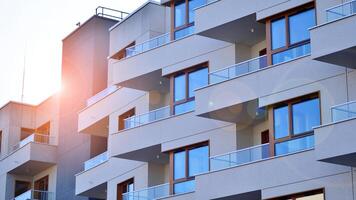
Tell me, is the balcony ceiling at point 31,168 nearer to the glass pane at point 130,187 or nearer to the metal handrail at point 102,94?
the metal handrail at point 102,94

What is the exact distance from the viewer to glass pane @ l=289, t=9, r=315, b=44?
33781 millimetres

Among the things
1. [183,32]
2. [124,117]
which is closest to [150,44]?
[183,32]

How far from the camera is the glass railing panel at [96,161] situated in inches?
1800

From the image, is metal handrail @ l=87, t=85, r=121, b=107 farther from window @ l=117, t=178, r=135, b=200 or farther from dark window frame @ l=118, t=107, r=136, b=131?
window @ l=117, t=178, r=135, b=200

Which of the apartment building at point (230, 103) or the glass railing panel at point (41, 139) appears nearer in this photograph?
the apartment building at point (230, 103)

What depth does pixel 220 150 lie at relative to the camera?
37375 mm

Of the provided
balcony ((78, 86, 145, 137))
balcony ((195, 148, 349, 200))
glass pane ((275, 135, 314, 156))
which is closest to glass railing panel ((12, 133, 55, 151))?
balcony ((78, 86, 145, 137))

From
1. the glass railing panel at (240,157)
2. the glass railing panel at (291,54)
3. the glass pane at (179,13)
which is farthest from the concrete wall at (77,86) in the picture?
the glass railing panel at (291,54)

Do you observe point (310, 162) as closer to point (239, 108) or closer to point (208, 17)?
point (239, 108)

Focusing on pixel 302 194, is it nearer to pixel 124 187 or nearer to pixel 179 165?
pixel 179 165

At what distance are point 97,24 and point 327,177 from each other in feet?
75.8

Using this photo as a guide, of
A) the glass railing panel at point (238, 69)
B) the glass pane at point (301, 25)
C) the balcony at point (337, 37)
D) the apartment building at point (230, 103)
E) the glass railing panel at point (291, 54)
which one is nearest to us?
the balcony at point (337, 37)

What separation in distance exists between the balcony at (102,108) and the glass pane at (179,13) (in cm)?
473

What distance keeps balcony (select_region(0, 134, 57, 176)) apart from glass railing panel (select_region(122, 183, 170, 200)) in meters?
14.4
